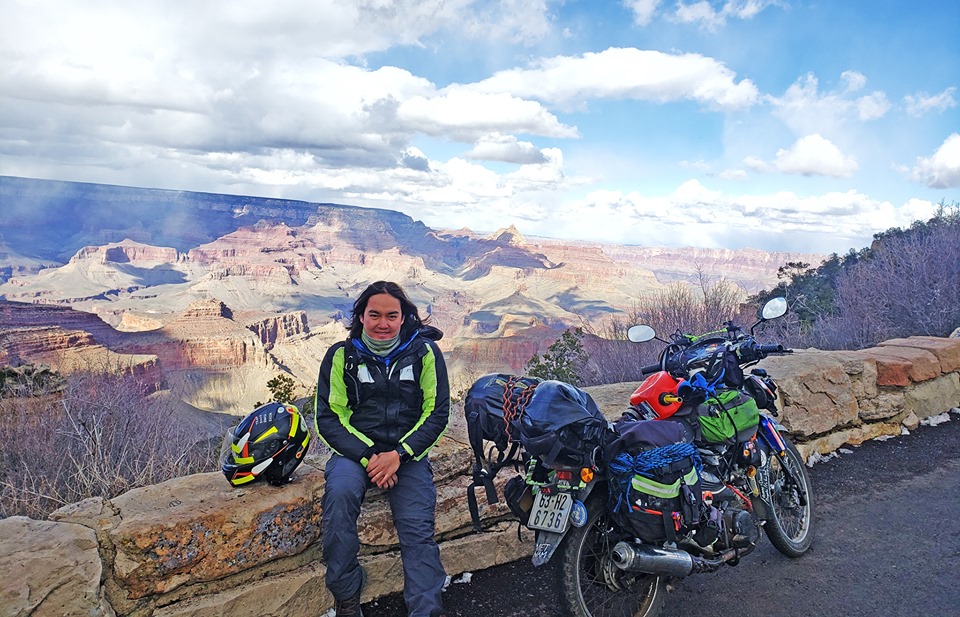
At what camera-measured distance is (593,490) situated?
2.89 metres

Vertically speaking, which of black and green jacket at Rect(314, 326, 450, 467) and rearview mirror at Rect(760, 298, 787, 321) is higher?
rearview mirror at Rect(760, 298, 787, 321)

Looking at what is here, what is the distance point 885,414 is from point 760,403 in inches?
141

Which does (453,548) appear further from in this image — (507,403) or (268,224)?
(268,224)

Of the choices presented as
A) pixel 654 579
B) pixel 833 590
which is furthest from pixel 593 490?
pixel 833 590

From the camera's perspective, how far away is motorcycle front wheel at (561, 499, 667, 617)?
275 cm

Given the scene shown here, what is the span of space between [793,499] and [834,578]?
508 millimetres

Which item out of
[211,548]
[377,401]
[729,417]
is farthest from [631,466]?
[211,548]

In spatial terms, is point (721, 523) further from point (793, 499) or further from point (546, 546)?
point (793, 499)

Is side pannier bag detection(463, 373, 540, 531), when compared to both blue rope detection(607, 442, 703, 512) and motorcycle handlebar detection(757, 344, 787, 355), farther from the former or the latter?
motorcycle handlebar detection(757, 344, 787, 355)

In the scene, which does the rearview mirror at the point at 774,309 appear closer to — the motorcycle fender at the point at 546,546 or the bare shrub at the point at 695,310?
the motorcycle fender at the point at 546,546

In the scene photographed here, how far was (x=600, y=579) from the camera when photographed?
2.88 metres

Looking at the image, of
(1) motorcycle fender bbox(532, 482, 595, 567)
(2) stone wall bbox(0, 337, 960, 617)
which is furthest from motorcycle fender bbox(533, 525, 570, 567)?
(2) stone wall bbox(0, 337, 960, 617)

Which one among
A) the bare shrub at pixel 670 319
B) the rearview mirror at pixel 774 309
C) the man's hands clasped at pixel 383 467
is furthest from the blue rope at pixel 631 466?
the bare shrub at pixel 670 319

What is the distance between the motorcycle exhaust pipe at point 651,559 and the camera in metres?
2.75
